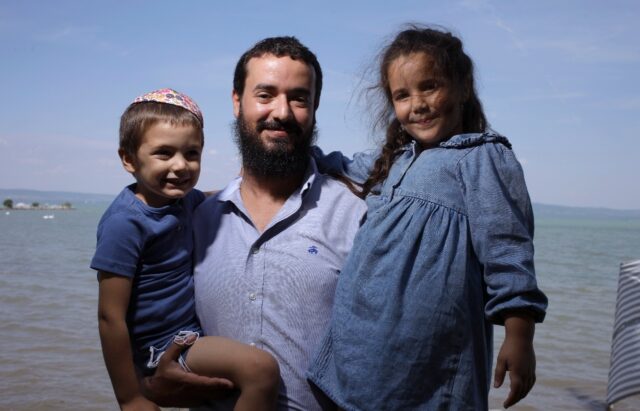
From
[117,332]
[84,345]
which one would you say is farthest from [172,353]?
[84,345]

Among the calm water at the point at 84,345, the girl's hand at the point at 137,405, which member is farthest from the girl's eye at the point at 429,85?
the calm water at the point at 84,345

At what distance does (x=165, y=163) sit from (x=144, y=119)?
0.19 m

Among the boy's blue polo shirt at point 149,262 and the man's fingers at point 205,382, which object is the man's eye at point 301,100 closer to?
the boy's blue polo shirt at point 149,262

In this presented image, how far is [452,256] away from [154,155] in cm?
116

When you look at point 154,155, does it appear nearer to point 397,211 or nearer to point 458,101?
point 397,211

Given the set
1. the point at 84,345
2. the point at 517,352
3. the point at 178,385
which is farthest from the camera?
the point at 84,345

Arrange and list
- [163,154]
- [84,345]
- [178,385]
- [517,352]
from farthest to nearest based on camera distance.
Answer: [84,345]
[163,154]
[178,385]
[517,352]

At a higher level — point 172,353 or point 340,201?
point 340,201

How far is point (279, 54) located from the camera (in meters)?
2.75

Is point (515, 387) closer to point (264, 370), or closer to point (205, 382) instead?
point (264, 370)

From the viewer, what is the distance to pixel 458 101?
7.61 feet

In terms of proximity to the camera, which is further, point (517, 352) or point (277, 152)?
point (277, 152)

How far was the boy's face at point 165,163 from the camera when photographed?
96.0 inches

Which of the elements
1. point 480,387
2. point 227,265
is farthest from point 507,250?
point 227,265
